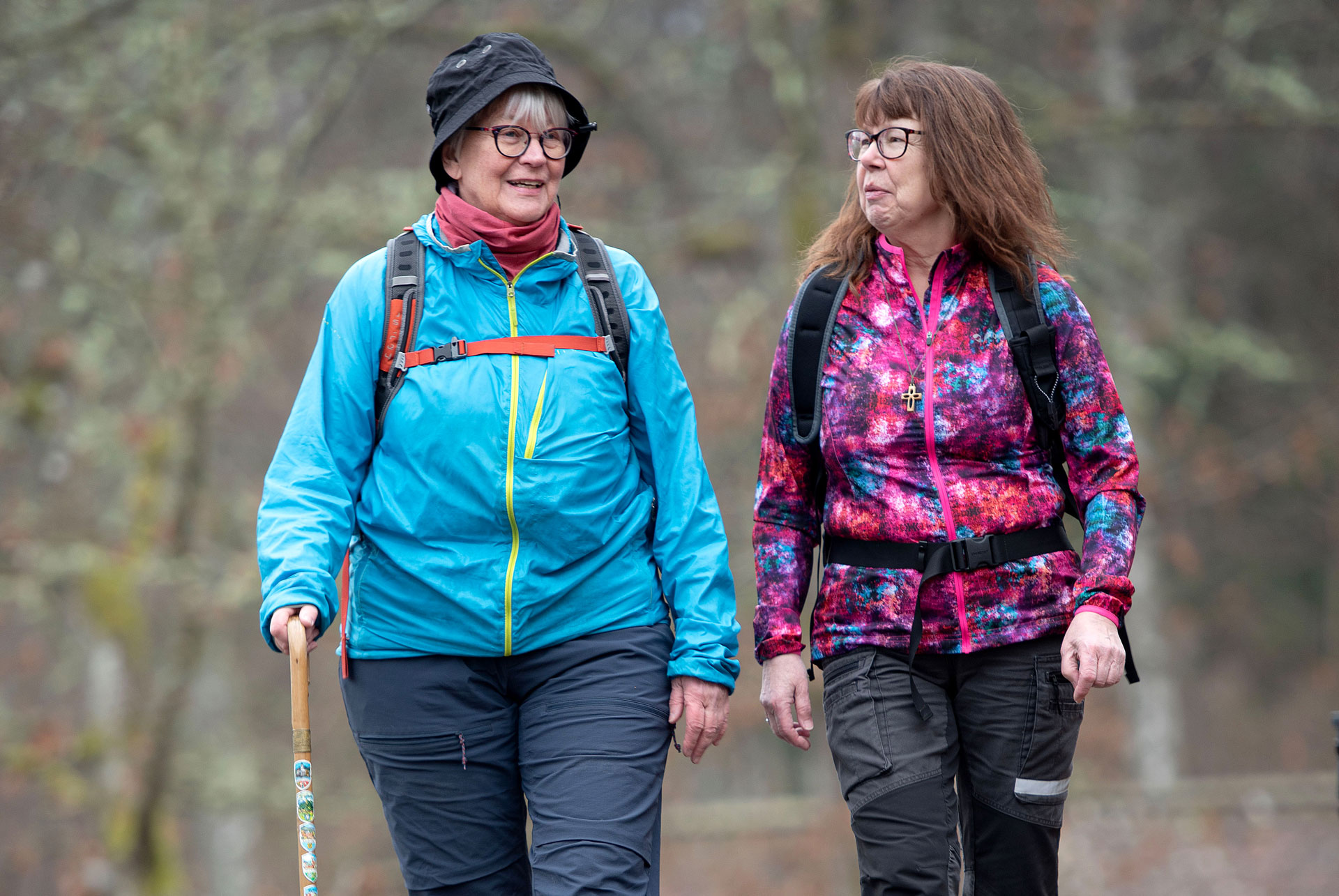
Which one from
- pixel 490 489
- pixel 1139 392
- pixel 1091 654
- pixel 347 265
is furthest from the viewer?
pixel 1139 392

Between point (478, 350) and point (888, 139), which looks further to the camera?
point (888, 139)

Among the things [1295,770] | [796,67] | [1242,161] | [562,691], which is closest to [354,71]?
[796,67]

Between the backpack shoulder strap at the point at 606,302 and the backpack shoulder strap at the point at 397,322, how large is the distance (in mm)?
350

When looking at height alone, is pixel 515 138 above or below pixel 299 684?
above

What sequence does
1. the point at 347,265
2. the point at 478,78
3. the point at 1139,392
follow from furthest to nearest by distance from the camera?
1. the point at 1139,392
2. the point at 347,265
3. the point at 478,78

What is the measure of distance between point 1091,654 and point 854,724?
50cm

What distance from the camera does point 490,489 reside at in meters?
2.91

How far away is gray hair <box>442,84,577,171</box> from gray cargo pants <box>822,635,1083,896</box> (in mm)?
1294

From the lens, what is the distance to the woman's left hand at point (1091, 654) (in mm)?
2766

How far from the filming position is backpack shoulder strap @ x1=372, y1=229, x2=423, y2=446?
3000 millimetres

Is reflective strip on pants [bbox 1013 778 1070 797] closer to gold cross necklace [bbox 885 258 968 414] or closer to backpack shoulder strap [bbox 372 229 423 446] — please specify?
gold cross necklace [bbox 885 258 968 414]

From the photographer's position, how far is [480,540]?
2932mm

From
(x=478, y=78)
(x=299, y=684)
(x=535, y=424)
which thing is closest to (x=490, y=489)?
(x=535, y=424)

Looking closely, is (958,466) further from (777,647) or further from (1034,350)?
(777,647)
